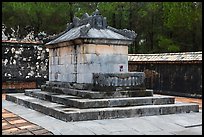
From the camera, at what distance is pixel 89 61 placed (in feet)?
28.8

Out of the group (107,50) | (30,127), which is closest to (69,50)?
(107,50)

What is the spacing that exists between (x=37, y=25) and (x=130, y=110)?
18.8 metres

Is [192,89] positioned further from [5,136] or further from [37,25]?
[37,25]

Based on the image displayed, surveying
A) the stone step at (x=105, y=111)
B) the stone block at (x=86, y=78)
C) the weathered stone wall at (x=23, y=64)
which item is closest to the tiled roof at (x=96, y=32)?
the stone block at (x=86, y=78)

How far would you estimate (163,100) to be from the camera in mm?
8633

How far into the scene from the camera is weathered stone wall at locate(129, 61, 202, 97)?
42.9ft

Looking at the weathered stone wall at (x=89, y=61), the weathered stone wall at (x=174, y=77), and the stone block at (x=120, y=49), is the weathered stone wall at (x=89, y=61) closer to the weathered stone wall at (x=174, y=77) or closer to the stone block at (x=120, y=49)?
the stone block at (x=120, y=49)

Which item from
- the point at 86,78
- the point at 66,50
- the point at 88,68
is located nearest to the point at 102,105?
the point at 86,78

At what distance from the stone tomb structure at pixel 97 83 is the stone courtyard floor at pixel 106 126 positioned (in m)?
0.30

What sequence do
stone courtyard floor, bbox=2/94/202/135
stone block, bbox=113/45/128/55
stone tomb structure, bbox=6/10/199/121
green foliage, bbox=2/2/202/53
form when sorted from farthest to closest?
green foliage, bbox=2/2/202/53 < stone block, bbox=113/45/128/55 < stone tomb structure, bbox=6/10/199/121 < stone courtyard floor, bbox=2/94/202/135

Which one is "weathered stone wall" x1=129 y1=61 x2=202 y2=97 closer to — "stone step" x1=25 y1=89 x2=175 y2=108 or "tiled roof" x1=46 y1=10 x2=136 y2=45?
"tiled roof" x1=46 y1=10 x2=136 y2=45

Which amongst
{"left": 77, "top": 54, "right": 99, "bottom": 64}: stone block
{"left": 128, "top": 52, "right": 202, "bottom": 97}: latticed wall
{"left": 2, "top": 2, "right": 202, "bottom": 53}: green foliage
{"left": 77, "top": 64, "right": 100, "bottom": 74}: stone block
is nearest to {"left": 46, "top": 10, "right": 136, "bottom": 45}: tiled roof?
{"left": 77, "top": 54, "right": 99, "bottom": 64}: stone block

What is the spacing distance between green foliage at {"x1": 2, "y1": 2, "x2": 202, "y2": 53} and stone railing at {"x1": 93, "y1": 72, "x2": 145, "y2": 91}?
→ 14.6 meters

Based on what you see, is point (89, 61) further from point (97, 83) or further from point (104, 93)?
point (104, 93)
